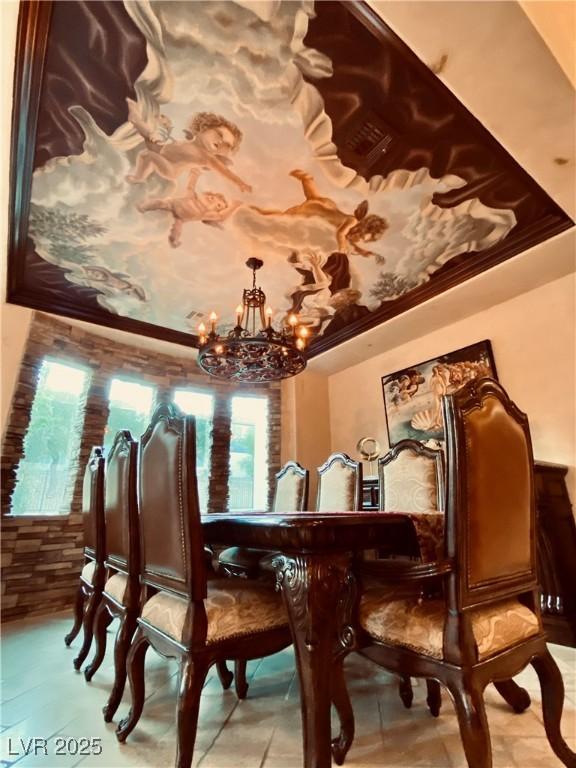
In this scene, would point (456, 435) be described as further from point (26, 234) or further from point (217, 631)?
point (26, 234)

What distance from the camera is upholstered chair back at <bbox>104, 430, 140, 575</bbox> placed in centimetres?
159

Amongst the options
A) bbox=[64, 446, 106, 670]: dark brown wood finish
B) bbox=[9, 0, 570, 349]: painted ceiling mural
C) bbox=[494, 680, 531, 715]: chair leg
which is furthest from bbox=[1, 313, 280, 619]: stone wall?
bbox=[494, 680, 531, 715]: chair leg

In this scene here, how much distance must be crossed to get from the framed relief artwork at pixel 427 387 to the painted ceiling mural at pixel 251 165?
78cm

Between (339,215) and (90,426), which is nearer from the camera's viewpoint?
(339,215)

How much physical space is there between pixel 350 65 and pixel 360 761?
278 cm

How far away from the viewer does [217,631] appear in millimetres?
1194

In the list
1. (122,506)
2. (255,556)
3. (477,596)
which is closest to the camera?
(477,596)

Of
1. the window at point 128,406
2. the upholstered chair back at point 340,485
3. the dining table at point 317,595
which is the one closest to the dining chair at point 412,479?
the upholstered chair back at point 340,485

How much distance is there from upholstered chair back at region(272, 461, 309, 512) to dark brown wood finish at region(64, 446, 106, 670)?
4.59ft

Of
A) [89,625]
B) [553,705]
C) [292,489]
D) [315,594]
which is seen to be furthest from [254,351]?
[553,705]

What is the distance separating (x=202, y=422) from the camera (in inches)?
185

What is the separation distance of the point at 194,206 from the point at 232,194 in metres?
0.29

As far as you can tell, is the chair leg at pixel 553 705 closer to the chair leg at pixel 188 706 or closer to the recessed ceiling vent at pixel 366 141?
the chair leg at pixel 188 706

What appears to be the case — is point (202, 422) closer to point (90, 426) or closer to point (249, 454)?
point (249, 454)
